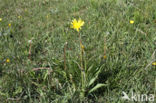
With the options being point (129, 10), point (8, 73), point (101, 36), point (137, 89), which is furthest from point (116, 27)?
point (8, 73)

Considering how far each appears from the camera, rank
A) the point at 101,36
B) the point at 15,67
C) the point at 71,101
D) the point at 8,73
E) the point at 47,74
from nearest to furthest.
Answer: the point at 71,101 → the point at 47,74 → the point at 8,73 → the point at 15,67 → the point at 101,36

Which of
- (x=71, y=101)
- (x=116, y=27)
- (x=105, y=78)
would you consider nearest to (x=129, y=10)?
(x=116, y=27)

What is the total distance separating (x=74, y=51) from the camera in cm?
204

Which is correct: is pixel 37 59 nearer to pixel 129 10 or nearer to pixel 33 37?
pixel 33 37

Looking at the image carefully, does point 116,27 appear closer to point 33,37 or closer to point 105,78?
point 105,78

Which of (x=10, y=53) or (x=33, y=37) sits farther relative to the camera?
(x=33, y=37)

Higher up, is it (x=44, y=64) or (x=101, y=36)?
(x=101, y=36)

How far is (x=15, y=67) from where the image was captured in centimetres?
187

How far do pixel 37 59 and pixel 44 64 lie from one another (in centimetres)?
19

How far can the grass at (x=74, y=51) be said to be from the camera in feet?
4.99

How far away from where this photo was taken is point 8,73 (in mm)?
1749

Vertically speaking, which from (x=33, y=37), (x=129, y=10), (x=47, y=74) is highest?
(x=129, y=10)

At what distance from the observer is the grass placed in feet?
4.99

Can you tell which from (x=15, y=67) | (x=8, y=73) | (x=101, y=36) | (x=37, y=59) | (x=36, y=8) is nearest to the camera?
(x=8, y=73)
